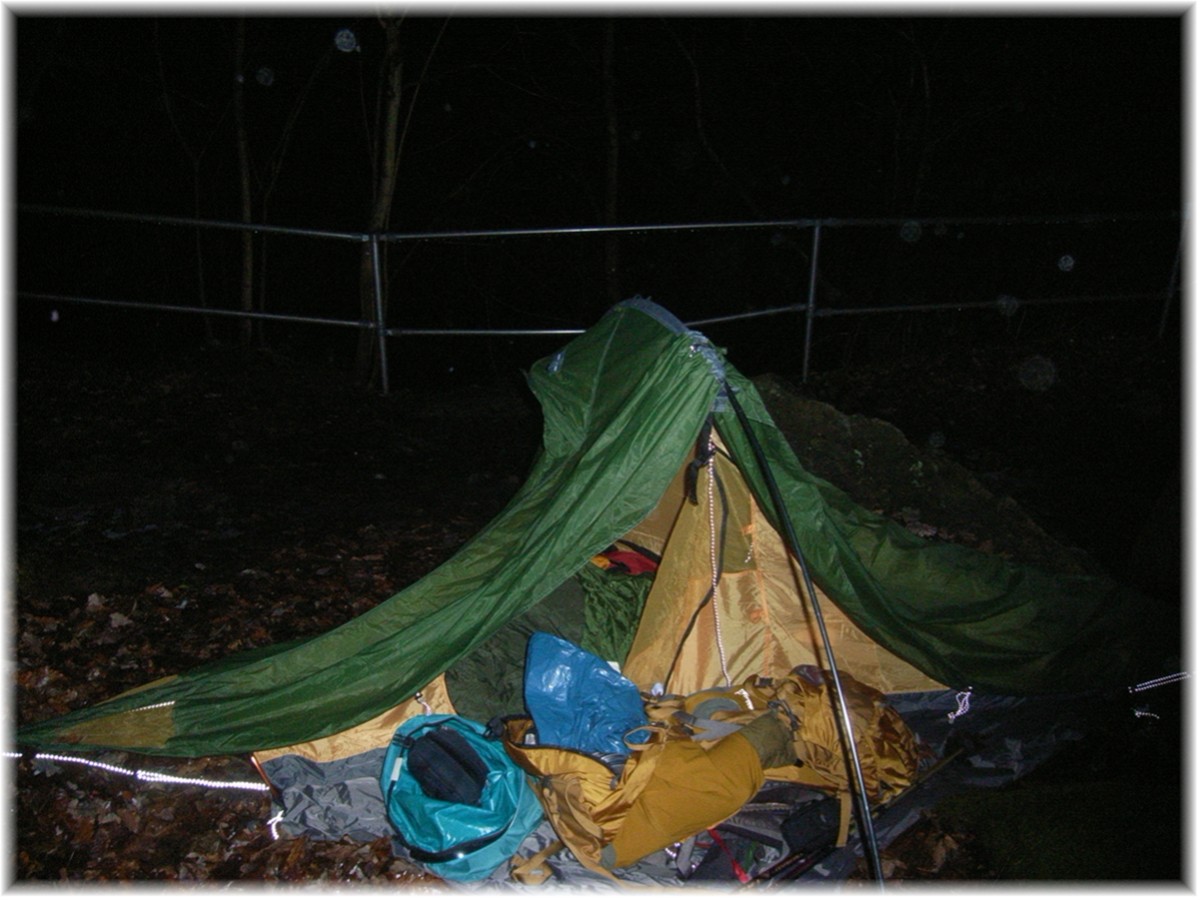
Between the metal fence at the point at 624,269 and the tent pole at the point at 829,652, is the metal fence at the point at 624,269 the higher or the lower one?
the higher one

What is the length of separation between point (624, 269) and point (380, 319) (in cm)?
897

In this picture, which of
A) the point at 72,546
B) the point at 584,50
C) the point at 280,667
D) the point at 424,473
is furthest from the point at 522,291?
the point at 280,667

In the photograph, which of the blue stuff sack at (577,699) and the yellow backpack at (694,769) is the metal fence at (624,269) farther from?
the yellow backpack at (694,769)

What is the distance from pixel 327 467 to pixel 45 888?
334 cm

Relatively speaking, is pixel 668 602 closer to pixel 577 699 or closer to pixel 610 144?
pixel 577 699

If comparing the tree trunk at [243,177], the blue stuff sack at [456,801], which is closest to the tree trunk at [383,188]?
the tree trunk at [243,177]

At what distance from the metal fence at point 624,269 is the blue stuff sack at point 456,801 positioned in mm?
4138

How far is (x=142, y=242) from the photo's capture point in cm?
1323

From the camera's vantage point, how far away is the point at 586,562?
2928mm

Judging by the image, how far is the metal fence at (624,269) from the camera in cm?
682

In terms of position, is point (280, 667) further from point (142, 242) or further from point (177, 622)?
point (142, 242)

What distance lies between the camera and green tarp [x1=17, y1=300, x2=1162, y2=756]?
286 centimetres

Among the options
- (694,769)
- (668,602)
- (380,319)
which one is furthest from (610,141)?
(694,769)

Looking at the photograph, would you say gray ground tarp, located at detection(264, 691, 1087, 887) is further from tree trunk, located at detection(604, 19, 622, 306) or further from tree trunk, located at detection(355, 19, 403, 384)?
tree trunk, located at detection(604, 19, 622, 306)
